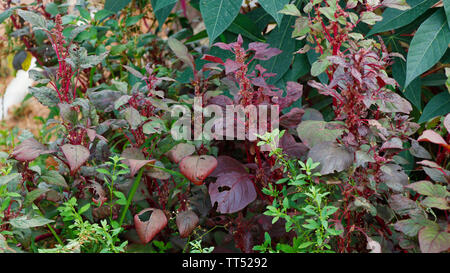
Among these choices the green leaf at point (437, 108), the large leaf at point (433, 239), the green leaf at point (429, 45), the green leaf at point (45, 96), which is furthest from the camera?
the green leaf at point (437, 108)

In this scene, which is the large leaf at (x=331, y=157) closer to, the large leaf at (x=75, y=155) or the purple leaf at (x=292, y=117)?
the purple leaf at (x=292, y=117)

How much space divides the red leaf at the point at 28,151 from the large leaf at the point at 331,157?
1.94 feet

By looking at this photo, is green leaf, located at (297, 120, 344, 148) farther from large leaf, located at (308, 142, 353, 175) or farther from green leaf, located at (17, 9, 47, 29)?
green leaf, located at (17, 9, 47, 29)

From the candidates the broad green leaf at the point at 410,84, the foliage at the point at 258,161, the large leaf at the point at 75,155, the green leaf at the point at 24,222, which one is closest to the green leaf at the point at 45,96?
the foliage at the point at 258,161

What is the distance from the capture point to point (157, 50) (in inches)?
68.9

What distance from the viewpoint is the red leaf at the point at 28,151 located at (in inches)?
37.4

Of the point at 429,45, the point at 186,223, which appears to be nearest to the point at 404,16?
the point at 429,45

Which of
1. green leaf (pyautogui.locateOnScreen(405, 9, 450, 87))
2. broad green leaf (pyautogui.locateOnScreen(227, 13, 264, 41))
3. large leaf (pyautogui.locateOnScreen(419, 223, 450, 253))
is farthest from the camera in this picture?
broad green leaf (pyautogui.locateOnScreen(227, 13, 264, 41))

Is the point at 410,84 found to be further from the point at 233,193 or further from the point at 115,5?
the point at 115,5

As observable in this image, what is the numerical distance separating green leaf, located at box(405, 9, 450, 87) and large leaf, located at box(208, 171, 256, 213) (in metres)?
0.50

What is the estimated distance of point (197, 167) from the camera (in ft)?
3.06

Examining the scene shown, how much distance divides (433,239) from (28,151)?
2.79 ft

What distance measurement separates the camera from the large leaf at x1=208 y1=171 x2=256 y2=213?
3.15 feet

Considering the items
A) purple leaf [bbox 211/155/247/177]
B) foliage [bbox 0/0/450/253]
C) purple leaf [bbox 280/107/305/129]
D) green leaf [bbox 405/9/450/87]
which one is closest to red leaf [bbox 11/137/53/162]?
foliage [bbox 0/0/450/253]
